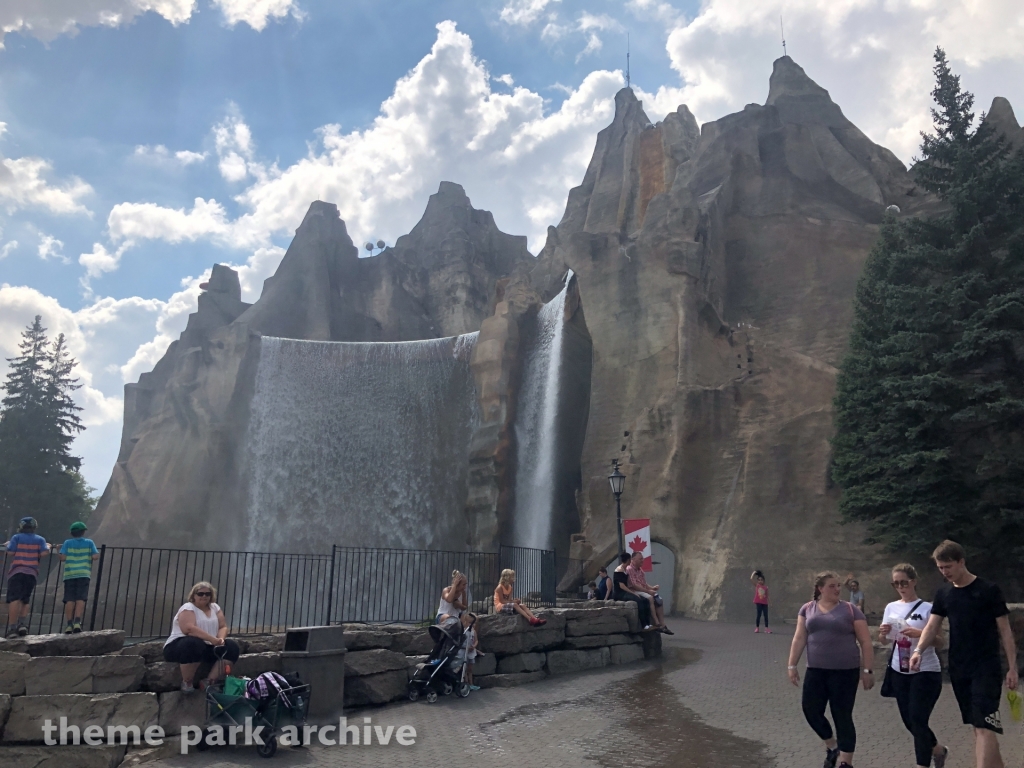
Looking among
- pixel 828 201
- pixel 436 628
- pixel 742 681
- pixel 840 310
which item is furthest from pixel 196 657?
pixel 828 201

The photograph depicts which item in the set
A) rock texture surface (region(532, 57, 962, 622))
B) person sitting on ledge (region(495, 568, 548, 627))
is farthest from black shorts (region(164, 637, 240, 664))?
rock texture surface (region(532, 57, 962, 622))

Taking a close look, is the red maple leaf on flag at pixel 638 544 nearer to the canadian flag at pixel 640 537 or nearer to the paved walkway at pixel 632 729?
the canadian flag at pixel 640 537

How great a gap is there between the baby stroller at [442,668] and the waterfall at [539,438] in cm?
1871

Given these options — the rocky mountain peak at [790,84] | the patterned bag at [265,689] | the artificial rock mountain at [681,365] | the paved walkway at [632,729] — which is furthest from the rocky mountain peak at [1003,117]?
the patterned bag at [265,689]

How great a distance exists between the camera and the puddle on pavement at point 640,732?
657 cm

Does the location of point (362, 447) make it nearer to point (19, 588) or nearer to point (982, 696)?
point (19, 588)

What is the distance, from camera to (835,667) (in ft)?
17.9

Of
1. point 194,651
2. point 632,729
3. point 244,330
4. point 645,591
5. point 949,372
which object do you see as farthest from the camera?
point 244,330

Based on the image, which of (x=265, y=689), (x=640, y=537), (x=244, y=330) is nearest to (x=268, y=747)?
(x=265, y=689)

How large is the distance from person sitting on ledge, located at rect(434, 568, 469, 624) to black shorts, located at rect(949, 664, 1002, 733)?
5.88m

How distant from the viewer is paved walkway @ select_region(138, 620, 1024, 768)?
655cm

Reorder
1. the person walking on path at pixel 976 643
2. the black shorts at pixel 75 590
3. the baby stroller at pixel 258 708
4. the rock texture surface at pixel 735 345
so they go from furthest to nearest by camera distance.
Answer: the rock texture surface at pixel 735 345
the black shorts at pixel 75 590
the baby stroller at pixel 258 708
the person walking on path at pixel 976 643

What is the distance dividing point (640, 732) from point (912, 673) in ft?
9.89

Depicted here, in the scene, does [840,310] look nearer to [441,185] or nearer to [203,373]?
[203,373]
